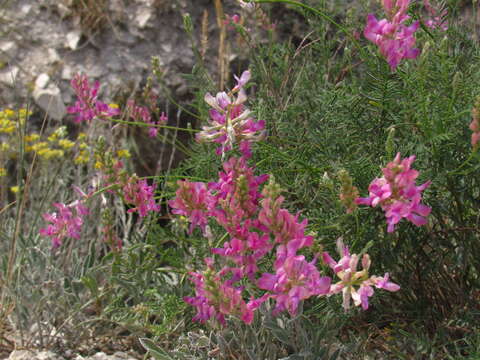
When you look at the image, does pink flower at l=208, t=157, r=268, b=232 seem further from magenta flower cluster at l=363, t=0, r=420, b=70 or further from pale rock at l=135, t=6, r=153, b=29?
pale rock at l=135, t=6, r=153, b=29

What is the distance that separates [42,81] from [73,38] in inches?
12.9

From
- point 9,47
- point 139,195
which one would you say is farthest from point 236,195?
point 9,47

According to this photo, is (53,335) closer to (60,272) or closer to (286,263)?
(60,272)

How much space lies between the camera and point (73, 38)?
366 centimetres

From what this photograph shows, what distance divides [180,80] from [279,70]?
1354mm

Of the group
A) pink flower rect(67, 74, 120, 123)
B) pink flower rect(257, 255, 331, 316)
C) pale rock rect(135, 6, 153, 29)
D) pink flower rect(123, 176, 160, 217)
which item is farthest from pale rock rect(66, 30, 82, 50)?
pink flower rect(257, 255, 331, 316)

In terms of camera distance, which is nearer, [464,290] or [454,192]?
[454,192]

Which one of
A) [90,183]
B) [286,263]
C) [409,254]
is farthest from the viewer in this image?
[90,183]

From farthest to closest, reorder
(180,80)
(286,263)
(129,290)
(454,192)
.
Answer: (180,80) → (129,290) → (454,192) → (286,263)

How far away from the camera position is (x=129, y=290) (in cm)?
212

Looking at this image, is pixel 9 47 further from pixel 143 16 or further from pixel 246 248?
pixel 246 248

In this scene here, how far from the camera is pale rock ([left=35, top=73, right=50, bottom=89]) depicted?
11.6ft

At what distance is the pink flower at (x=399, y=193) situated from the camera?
47.8 inches

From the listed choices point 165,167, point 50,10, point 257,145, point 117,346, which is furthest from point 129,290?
point 50,10
